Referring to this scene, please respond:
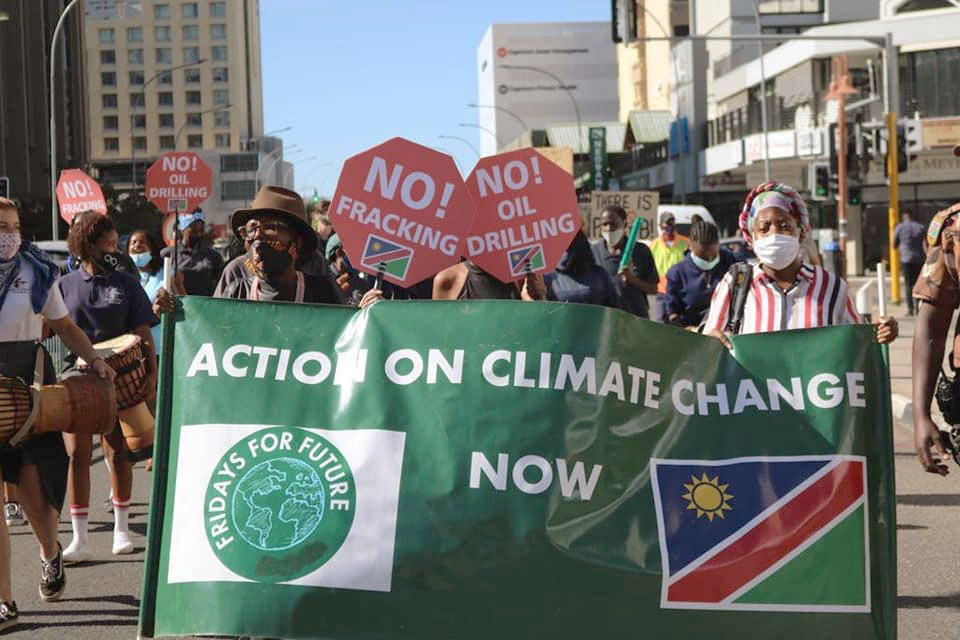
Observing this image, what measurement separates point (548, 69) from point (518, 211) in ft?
536

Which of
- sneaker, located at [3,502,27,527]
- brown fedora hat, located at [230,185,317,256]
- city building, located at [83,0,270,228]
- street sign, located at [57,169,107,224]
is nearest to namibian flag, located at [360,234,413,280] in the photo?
brown fedora hat, located at [230,185,317,256]

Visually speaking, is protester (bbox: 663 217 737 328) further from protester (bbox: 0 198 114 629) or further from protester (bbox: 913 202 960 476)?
protester (bbox: 913 202 960 476)

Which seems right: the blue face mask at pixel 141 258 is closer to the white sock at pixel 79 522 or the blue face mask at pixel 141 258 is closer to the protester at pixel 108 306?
the protester at pixel 108 306

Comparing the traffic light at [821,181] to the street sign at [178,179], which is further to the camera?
the traffic light at [821,181]

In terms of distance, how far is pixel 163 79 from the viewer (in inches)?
7249

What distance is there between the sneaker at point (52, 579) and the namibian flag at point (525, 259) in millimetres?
2422

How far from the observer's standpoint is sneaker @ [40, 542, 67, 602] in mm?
6875

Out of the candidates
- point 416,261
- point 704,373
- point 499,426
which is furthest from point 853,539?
point 416,261

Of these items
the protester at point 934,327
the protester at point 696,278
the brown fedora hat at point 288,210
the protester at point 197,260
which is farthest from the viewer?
the protester at point 197,260

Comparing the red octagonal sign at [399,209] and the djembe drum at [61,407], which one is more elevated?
the red octagonal sign at [399,209]

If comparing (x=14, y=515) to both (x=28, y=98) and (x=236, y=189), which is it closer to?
(x=28, y=98)

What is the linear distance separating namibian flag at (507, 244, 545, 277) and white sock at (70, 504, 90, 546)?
2.68 meters

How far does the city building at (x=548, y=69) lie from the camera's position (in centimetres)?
16675

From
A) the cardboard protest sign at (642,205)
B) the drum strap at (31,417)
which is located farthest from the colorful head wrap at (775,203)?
the cardboard protest sign at (642,205)
